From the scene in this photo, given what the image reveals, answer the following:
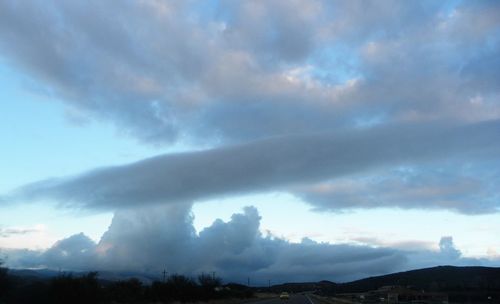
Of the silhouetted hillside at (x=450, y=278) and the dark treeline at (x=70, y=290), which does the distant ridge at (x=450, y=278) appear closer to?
the silhouetted hillside at (x=450, y=278)

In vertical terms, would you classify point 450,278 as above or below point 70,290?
above

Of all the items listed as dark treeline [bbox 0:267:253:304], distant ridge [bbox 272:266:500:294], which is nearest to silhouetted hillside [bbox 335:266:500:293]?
distant ridge [bbox 272:266:500:294]

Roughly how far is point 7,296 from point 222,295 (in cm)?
8616

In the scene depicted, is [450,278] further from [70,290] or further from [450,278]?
[70,290]

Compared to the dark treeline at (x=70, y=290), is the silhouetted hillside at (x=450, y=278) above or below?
above

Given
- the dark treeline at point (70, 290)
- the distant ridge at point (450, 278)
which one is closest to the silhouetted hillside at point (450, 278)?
the distant ridge at point (450, 278)

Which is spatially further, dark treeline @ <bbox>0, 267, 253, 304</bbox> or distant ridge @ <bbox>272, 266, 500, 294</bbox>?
distant ridge @ <bbox>272, 266, 500, 294</bbox>

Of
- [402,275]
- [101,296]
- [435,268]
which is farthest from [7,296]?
[402,275]

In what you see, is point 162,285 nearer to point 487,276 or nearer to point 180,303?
point 180,303

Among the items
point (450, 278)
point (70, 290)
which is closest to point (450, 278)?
point (450, 278)

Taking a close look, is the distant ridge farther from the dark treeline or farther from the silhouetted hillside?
the dark treeline

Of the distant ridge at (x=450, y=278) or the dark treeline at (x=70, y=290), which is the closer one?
the dark treeline at (x=70, y=290)

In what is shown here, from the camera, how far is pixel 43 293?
44.9 m

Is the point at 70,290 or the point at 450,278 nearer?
the point at 70,290
